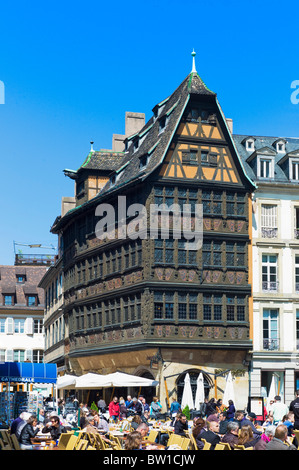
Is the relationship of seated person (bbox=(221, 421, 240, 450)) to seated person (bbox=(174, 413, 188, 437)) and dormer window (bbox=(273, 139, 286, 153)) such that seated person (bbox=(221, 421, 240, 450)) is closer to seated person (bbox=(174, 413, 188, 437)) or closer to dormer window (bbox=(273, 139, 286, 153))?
seated person (bbox=(174, 413, 188, 437))

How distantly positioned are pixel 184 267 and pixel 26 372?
1115cm

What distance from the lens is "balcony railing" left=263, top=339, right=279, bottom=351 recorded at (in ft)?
140

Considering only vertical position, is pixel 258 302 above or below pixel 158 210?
below

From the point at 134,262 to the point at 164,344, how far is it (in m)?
4.38

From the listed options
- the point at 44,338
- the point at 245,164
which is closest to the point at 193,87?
the point at 245,164

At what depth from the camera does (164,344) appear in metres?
39.8

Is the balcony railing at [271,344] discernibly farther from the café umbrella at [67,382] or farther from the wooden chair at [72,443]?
the wooden chair at [72,443]

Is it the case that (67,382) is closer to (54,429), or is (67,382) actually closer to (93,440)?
(54,429)

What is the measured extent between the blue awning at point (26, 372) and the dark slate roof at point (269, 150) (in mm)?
17073

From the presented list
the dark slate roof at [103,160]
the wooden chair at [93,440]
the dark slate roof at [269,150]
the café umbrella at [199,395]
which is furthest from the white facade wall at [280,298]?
the wooden chair at [93,440]

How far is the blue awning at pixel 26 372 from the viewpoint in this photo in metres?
31.6

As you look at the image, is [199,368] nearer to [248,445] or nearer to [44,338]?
[248,445]

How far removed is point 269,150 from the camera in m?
45.2

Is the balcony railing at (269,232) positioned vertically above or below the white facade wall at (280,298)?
above
